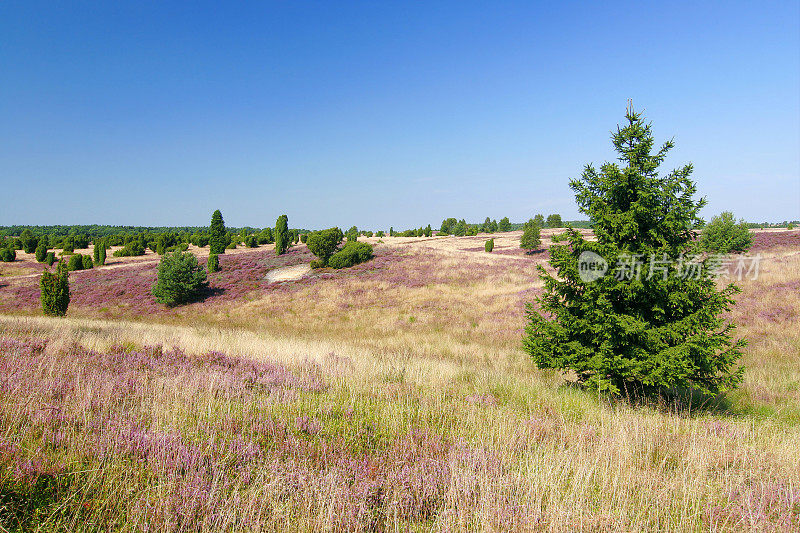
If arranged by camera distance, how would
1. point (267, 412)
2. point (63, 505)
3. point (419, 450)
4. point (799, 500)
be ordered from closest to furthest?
1. point (63, 505)
2. point (799, 500)
3. point (419, 450)
4. point (267, 412)

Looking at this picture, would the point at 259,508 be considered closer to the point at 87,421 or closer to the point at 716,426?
the point at 87,421

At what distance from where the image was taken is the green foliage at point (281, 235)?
5209 centimetres

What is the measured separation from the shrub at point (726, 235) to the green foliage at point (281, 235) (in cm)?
4986

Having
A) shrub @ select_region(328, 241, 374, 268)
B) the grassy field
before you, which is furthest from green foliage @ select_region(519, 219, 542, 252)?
the grassy field

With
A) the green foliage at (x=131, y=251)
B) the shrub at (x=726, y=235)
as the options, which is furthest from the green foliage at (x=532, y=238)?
the green foliage at (x=131, y=251)

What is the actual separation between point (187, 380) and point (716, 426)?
888cm

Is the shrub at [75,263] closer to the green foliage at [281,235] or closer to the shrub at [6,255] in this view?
the shrub at [6,255]

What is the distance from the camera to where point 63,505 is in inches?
106

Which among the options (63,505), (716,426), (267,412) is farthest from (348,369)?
(716,426)

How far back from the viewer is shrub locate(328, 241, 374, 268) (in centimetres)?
3919

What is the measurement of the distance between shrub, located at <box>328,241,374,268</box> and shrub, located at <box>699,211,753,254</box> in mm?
33988
